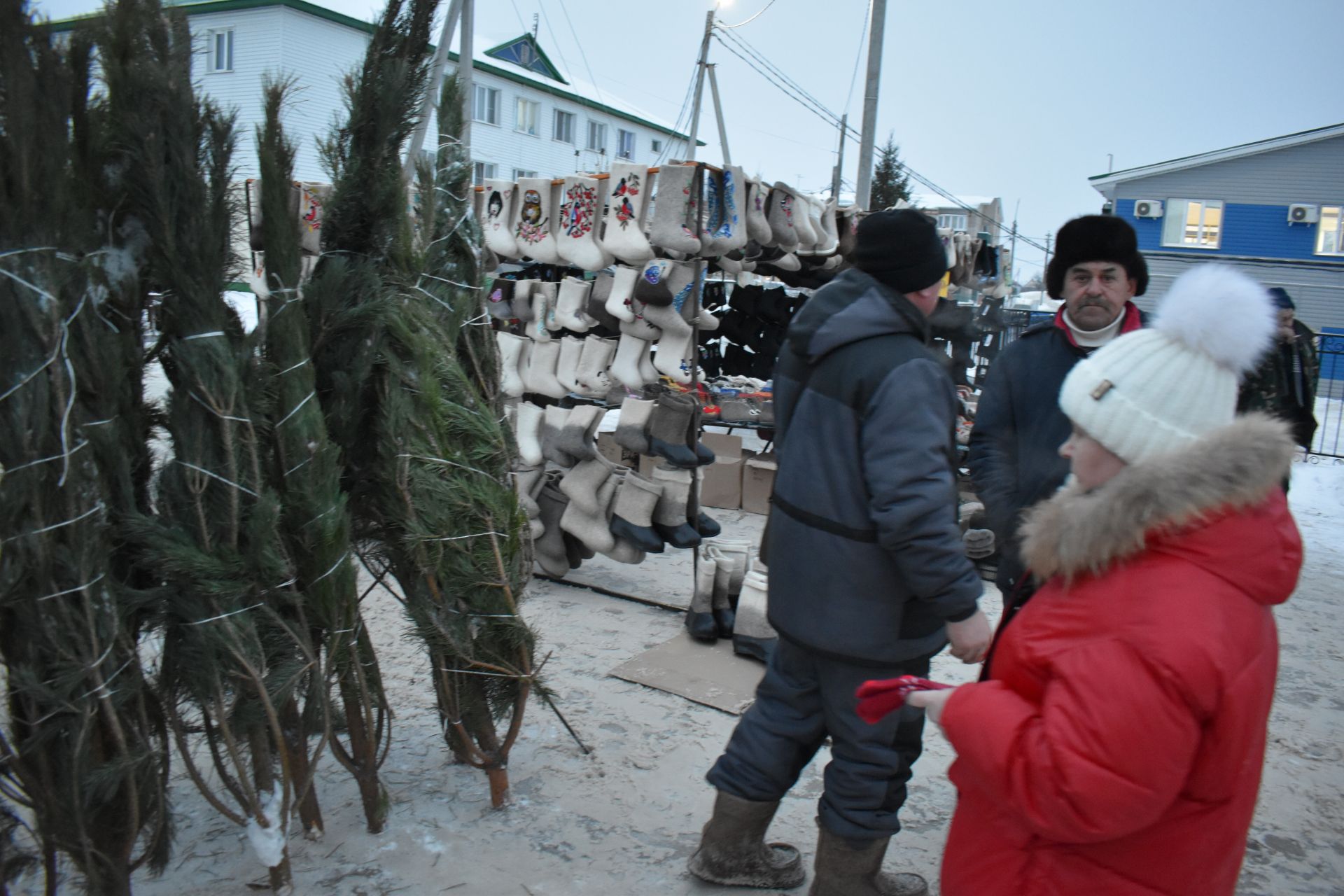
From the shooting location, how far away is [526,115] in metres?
31.5

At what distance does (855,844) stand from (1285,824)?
154cm

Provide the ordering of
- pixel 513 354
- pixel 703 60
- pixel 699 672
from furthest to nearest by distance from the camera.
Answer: pixel 703 60 < pixel 513 354 < pixel 699 672

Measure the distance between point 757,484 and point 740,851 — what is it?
4.24 metres

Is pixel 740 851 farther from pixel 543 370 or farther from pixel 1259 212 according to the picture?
pixel 1259 212

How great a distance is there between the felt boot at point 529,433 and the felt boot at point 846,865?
2.88 m

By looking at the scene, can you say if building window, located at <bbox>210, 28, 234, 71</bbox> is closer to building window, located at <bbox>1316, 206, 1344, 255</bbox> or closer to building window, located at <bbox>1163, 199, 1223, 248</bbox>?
building window, located at <bbox>1163, 199, 1223, 248</bbox>

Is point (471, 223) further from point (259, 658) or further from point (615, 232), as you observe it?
point (615, 232)

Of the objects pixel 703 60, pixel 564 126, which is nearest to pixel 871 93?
pixel 703 60

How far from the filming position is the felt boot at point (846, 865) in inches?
86.3

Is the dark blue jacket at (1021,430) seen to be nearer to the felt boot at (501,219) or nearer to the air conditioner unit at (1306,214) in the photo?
the felt boot at (501,219)

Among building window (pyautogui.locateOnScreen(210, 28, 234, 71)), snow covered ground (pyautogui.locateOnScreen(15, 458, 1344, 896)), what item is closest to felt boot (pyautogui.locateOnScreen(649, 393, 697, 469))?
snow covered ground (pyautogui.locateOnScreen(15, 458, 1344, 896))

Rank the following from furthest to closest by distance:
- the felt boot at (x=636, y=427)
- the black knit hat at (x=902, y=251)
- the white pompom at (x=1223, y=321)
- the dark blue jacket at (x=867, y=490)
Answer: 1. the felt boot at (x=636, y=427)
2. the black knit hat at (x=902, y=251)
3. the dark blue jacket at (x=867, y=490)
4. the white pompom at (x=1223, y=321)

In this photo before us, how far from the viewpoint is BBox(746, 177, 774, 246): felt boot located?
15.0ft

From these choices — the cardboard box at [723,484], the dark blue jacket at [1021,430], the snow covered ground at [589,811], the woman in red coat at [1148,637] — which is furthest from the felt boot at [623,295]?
the woman in red coat at [1148,637]
